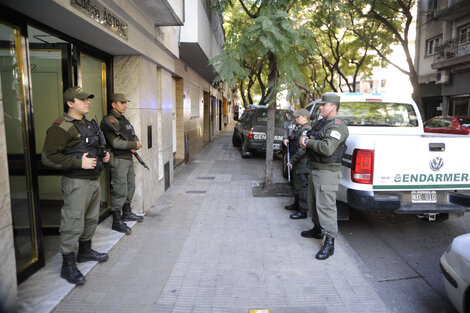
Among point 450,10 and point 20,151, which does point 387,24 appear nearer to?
point 450,10

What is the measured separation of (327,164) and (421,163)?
3.85 feet

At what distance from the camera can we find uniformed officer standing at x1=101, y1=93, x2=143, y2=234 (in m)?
4.71

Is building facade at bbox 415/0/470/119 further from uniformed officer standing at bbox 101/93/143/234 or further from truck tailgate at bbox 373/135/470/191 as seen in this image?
uniformed officer standing at bbox 101/93/143/234

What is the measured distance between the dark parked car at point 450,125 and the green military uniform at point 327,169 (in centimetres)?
1093

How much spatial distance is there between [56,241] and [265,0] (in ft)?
19.0

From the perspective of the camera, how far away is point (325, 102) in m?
4.34

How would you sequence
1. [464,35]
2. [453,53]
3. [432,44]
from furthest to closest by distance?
[432,44] < [453,53] < [464,35]

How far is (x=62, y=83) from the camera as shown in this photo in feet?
15.4

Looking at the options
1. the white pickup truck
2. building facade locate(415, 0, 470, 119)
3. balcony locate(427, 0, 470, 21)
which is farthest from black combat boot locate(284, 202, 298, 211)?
balcony locate(427, 0, 470, 21)

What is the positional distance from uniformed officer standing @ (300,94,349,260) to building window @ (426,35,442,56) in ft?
70.5

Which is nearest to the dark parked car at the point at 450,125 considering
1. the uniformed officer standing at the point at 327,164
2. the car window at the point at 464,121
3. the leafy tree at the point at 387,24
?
the car window at the point at 464,121

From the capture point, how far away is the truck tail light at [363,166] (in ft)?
14.0

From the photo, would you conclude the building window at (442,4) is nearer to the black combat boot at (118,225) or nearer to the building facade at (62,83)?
the building facade at (62,83)

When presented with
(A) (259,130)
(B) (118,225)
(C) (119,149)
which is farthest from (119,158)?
(A) (259,130)
